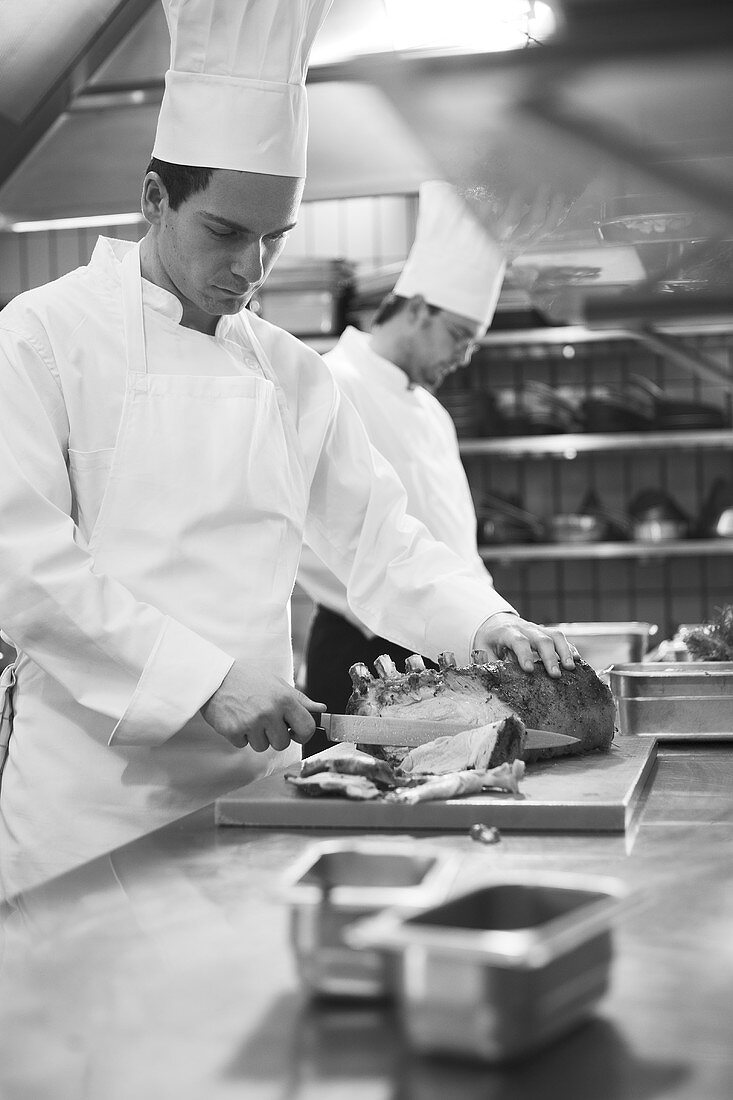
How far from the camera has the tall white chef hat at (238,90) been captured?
1.38m

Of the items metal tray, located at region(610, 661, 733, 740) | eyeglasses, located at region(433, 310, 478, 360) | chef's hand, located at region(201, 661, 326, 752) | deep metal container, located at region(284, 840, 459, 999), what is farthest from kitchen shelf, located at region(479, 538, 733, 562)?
deep metal container, located at region(284, 840, 459, 999)

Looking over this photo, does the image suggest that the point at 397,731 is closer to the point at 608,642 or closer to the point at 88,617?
the point at 88,617

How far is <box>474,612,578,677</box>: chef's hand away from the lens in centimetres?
149

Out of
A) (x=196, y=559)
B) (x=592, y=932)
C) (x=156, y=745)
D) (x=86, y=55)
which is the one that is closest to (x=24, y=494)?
(x=196, y=559)

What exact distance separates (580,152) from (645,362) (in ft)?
14.6

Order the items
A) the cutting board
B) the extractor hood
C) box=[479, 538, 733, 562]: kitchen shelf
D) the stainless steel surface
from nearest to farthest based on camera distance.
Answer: the extractor hood, the cutting board, the stainless steel surface, box=[479, 538, 733, 562]: kitchen shelf

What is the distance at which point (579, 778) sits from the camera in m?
1.30

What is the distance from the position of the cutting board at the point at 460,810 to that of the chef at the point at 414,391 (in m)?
1.71

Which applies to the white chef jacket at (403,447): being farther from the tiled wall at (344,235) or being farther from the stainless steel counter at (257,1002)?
the tiled wall at (344,235)

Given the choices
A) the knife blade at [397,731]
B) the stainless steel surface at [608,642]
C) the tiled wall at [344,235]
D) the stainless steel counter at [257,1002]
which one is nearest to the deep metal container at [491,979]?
the stainless steel counter at [257,1002]

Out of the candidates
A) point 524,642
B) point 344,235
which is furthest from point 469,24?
point 344,235

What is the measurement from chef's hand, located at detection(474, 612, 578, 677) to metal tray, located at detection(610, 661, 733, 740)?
21cm

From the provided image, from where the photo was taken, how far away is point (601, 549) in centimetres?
477

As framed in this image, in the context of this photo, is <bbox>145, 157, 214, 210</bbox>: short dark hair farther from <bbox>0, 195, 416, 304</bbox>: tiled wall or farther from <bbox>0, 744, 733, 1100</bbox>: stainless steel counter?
<bbox>0, 195, 416, 304</bbox>: tiled wall
